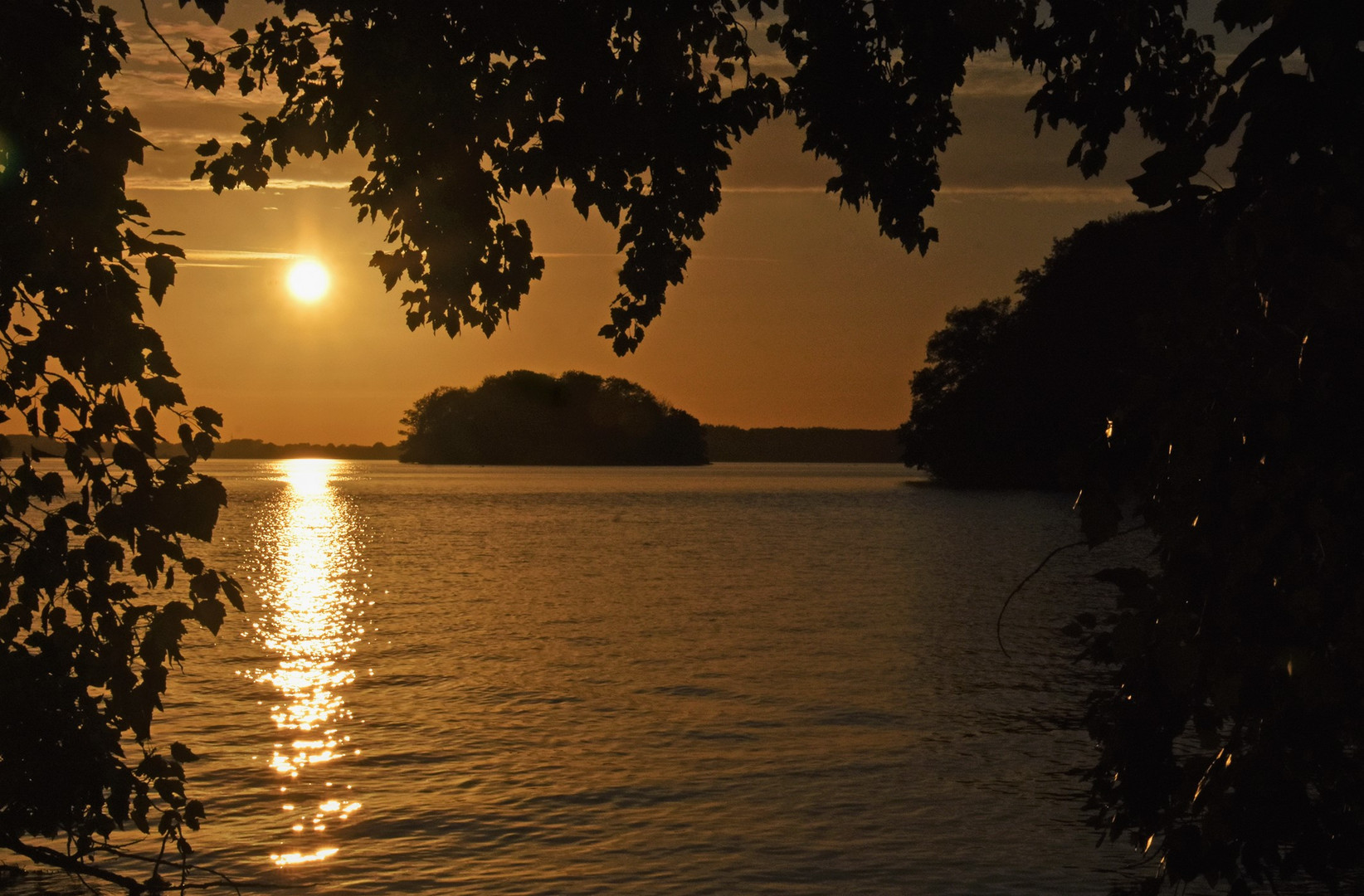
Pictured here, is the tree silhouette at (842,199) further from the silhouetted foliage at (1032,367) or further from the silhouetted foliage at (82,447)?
the silhouetted foliage at (1032,367)

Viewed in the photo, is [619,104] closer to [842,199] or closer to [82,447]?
[842,199]

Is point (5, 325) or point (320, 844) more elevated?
point (5, 325)

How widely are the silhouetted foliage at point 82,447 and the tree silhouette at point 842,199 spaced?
0.02m

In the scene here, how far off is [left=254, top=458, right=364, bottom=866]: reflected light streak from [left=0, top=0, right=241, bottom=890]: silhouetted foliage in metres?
4.54

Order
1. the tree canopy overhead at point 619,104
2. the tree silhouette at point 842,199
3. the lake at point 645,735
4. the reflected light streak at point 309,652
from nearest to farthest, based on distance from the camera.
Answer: the tree silhouette at point 842,199 → the tree canopy overhead at point 619,104 → the lake at point 645,735 → the reflected light streak at point 309,652

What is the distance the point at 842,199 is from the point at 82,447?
181 inches

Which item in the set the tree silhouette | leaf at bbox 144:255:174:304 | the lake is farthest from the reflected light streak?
leaf at bbox 144:255:174:304

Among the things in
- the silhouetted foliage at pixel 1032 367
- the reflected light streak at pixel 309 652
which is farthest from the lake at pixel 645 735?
the silhouetted foliage at pixel 1032 367

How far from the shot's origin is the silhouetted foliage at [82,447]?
455 cm

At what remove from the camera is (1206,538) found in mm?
3643

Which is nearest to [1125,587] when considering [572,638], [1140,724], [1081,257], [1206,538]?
[1206,538]

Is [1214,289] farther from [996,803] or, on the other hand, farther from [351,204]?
[996,803]

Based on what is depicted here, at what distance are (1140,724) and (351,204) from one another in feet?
21.8

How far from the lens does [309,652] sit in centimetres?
2205
